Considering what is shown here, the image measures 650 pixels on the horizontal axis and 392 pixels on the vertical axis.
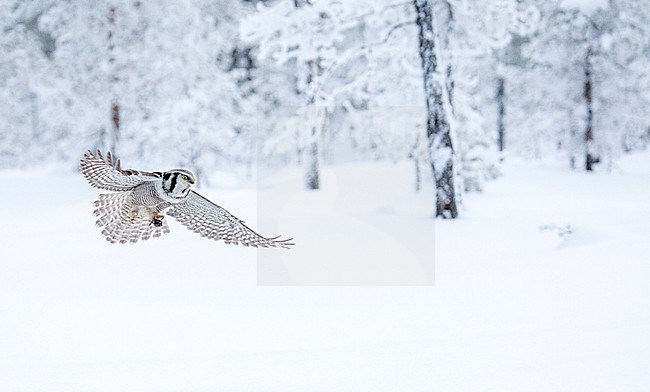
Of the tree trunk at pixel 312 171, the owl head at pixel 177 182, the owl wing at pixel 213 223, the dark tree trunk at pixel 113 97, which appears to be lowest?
the owl wing at pixel 213 223

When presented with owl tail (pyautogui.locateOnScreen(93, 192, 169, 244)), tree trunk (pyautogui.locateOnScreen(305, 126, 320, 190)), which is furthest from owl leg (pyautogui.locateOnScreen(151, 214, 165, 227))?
tree trunk (pyautogui.locateOnScreen(305, 126, 320, 190))

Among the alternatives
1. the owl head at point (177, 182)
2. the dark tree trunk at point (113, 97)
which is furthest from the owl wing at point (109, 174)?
the dark tree trunk at point (113, 97)

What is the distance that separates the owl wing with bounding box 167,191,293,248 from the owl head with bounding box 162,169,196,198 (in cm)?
59

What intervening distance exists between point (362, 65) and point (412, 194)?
5.12 meters

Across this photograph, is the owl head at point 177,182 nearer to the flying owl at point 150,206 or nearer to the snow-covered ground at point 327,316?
the flying owl at point 150,206

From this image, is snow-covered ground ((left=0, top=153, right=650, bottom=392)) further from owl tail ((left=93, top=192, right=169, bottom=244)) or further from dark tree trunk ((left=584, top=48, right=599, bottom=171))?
dark tree trunk ((left=584, top=48, right=599, bottom=171))

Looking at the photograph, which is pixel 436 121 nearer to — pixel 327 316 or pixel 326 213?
pixel 326 213

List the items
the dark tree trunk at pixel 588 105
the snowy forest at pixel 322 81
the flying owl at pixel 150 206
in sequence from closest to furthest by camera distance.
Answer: the flying owl at pixel 150 206, the snowy forest at pixel 322 81, the dark tree trunk at pixel 588 105

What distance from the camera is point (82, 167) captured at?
2568 mm

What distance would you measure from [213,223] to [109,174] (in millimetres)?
747

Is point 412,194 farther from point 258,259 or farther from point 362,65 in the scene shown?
point 258,259

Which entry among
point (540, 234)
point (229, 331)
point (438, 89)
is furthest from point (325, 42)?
point (229, 331)

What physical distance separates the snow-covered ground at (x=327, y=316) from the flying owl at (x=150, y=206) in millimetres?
1024

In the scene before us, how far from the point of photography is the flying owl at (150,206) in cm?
237
